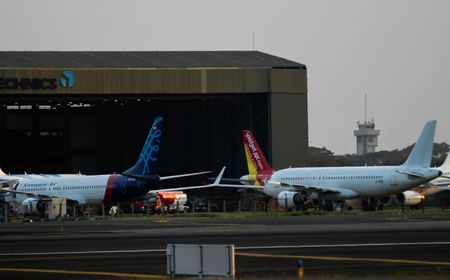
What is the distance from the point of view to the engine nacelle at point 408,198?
243ft

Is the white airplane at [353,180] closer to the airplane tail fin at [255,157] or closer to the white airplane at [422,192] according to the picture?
the airplane tail fin at [255,157]

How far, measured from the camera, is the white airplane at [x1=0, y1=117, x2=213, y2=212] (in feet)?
237

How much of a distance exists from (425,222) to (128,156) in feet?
203

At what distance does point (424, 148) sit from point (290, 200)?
10546mm

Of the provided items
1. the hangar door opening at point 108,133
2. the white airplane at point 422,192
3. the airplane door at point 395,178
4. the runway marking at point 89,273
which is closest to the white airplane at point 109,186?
the airplane door at point 395,178

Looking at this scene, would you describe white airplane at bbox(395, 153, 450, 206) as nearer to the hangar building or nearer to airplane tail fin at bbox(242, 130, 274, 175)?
airplane tail fin at bbox(242, 130, 274, 175)

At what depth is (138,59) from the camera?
9019 cm

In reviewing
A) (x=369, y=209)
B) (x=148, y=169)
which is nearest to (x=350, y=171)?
(x=369, y=209)

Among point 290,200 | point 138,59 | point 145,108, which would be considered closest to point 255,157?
point 290,200

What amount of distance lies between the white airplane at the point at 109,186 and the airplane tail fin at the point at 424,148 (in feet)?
58.3

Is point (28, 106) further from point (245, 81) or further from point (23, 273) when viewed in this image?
point (23, 273)

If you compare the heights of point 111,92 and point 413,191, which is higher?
point 111,92

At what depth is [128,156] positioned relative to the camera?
104m

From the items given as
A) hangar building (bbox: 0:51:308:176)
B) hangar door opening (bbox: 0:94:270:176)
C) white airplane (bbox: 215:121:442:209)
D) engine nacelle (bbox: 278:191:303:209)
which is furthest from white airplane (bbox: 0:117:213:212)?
hangar door opening (bbox: 0:94:270:176)
